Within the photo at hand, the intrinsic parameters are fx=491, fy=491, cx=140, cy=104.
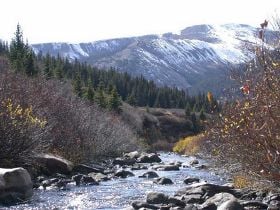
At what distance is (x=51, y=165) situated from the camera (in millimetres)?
27750

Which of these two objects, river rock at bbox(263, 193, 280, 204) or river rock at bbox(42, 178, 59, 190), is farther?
river rock at bbox(42, 178, 59, 190)

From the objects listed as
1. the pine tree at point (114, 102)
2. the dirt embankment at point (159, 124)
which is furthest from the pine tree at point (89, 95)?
the dirt embankment at point (159, 124)

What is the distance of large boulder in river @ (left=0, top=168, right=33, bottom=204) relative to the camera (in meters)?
18.7

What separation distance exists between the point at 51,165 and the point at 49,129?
263 centimetres

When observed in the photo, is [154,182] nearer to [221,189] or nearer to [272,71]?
[221,189]

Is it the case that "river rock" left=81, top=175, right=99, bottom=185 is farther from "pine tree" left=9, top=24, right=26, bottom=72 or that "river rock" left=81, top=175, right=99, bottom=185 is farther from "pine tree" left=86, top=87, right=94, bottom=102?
"pine tree" left=86, top=87, right=94, bottom=102

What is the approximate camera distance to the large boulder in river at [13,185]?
18.7 m

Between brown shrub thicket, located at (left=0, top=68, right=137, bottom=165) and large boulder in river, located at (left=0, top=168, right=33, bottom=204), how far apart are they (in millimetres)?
4192

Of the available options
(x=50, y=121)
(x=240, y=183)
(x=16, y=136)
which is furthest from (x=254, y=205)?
(x=50, y=121)

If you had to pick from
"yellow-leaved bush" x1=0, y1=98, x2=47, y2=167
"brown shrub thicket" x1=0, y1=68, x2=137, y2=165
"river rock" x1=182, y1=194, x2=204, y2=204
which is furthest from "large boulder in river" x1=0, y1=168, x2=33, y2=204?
"river rock" x1=182, y1=194, x2=204, y2=204

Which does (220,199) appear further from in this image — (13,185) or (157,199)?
(13,185)

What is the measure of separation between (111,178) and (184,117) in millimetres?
98830

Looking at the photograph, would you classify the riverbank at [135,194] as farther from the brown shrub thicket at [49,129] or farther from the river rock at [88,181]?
the brown shrub thicket at [49,129]

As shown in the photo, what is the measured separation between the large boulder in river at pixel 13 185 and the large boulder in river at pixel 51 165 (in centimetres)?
683
